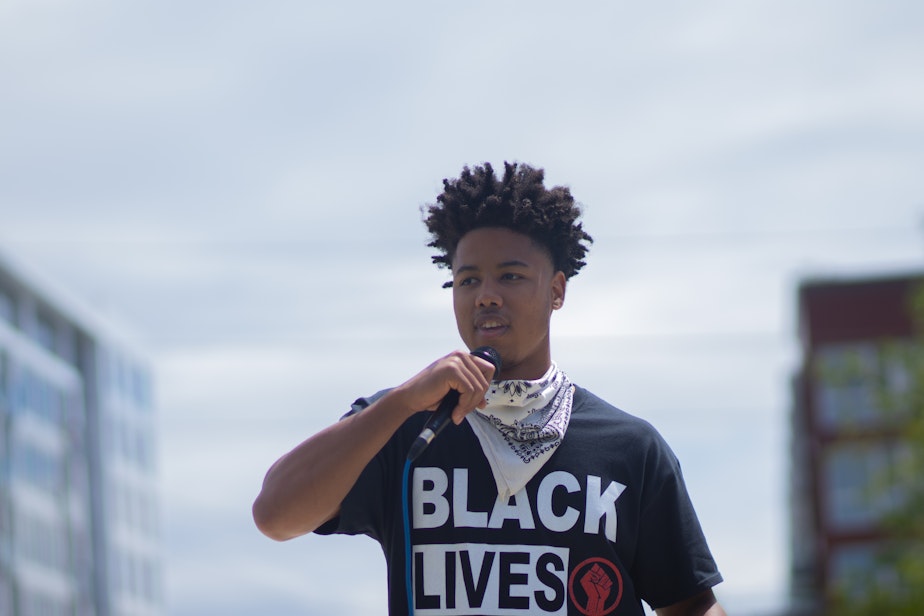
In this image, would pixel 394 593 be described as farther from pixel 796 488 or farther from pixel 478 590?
pixel 796 488

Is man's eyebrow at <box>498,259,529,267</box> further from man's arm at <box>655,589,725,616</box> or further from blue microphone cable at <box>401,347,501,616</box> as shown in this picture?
man's arm at <box>655,589,725,616</box>

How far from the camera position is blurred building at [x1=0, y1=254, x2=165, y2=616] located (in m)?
75.7

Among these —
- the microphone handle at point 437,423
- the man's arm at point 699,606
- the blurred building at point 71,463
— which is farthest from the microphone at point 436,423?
the blurred building at point 71,463

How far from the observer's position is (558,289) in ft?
13.1

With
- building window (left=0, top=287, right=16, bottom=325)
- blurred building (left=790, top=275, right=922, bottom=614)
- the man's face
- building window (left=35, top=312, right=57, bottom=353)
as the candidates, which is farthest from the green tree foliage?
building window (left=35, top=312, right=57, bottom=353)

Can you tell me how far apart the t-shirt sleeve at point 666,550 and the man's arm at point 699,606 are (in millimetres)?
27

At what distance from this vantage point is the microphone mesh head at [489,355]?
363 cm

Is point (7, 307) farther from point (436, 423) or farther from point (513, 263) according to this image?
point (436, 423)

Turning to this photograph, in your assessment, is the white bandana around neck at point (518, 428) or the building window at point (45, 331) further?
the building window at point (45, 331)

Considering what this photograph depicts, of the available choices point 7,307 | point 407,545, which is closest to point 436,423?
point 407,545

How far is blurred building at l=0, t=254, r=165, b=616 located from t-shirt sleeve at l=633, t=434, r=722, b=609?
70517 millimetres

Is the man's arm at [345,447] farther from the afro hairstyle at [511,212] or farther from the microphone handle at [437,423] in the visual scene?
the afro hairstyle at [511,212]

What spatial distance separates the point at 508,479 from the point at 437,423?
1.01 ft

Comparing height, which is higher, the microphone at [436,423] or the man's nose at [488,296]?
the man's nose at [488,296]
